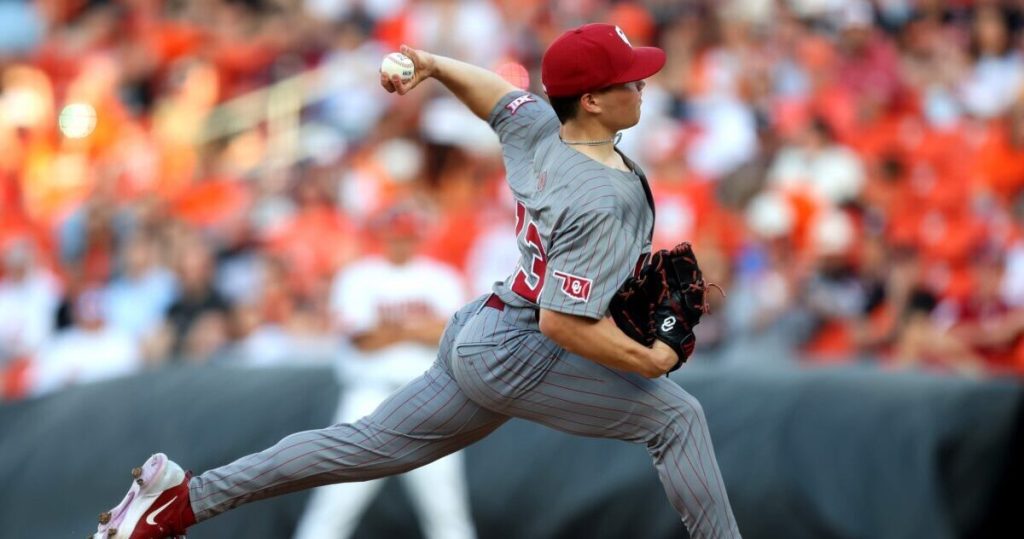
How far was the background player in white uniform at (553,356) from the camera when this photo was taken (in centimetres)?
414

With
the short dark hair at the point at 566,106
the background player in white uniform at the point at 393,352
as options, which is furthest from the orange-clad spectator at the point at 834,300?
the short dark hair at the point at 566,106

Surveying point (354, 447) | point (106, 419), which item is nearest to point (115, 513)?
point (354, 447)

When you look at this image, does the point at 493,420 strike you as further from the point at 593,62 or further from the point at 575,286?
the point at 593,62

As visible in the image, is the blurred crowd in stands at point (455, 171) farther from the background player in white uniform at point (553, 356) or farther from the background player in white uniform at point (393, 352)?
→ the background player in white uniform at point (553, 356)

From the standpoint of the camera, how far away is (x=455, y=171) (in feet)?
37.0

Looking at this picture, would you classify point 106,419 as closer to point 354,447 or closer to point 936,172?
point 354,447

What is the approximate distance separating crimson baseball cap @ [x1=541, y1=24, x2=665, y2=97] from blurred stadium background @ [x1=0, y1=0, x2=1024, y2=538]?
1.68m

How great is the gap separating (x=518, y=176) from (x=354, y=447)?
102cm

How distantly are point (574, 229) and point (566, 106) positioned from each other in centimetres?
48

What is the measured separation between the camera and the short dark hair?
4.33 m

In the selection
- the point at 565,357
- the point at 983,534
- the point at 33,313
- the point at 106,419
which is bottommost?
the point at 983,534

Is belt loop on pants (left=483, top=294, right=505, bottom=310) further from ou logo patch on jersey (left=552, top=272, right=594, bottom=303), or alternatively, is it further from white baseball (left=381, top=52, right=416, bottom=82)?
white baseball (left=381, top=52, right=416, bottom=82)

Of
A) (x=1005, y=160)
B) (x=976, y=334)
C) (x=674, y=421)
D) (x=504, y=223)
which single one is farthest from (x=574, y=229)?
Result: (x=504, y=223)

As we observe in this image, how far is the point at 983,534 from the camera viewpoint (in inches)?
238
